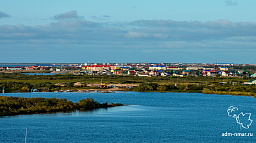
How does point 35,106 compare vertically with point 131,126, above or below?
above

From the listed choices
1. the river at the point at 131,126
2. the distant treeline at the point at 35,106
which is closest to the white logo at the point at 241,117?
the river at the point at 131,126

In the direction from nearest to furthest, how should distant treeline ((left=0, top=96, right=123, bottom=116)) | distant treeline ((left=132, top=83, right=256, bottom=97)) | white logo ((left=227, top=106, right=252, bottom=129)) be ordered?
1. white logo ((left=227, top=106, right=252, bottom=129))
2. distant treeline ((left=0, top=96, right=123, bottom=116))
3. distant treeline ((left=132, top=83, right=256, bottom=97))

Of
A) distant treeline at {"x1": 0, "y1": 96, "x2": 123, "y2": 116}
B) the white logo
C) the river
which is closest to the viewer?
the river

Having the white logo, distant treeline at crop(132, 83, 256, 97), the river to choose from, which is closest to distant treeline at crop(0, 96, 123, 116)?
the river

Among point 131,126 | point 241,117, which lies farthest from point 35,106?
point 241,117

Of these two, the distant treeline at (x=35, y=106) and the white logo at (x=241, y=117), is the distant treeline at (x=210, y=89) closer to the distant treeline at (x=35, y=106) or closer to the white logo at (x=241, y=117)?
the white logo at (x=241, y=117)

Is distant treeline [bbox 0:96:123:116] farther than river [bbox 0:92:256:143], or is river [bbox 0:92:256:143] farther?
distant treeline [bbox 0:96:123:116]

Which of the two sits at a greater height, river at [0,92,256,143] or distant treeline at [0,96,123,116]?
distant treeline at [0,96,123,116]

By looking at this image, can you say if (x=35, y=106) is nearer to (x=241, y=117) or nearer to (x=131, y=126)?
(x=131, y=126)

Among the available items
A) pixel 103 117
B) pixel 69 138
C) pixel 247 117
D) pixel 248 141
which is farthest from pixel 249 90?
pixel 69 138

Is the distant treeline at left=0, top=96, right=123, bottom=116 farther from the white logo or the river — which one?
the white logo
